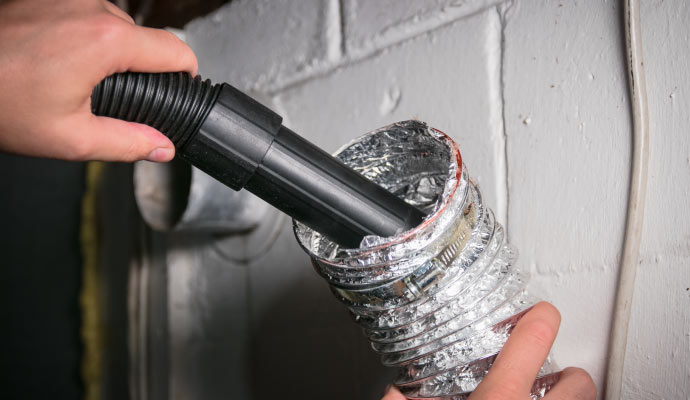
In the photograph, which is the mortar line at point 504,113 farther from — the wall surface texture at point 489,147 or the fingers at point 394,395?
the fingers at point 394,395

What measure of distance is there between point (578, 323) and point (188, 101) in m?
0.47

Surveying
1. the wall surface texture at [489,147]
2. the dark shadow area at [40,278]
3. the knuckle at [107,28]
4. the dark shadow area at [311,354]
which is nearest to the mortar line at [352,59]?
the wall surface texture at [489,147]

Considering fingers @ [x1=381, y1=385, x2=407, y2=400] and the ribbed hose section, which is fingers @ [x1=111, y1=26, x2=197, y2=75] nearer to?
the ribbed hose section

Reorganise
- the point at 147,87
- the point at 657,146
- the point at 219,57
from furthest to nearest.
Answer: the point at 219,57 → the point at 657,146 → the point at 147,87

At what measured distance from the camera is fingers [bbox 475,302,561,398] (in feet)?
1.57

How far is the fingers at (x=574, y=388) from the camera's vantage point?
513 mm

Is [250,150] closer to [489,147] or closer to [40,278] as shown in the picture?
[489,147]

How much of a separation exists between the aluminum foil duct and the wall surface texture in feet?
0.35

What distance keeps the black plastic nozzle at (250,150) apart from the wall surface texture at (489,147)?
22 centimetres

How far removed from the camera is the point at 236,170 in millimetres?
457

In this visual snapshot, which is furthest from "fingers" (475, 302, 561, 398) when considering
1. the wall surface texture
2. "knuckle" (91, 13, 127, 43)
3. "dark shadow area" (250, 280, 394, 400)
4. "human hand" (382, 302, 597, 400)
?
"knuckle" (91, 13, 127, 43)

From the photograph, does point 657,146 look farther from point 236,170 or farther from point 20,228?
point 20,228

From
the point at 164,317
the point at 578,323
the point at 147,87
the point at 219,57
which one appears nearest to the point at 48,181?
the point at 164,317

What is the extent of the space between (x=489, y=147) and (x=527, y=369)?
290 mm
